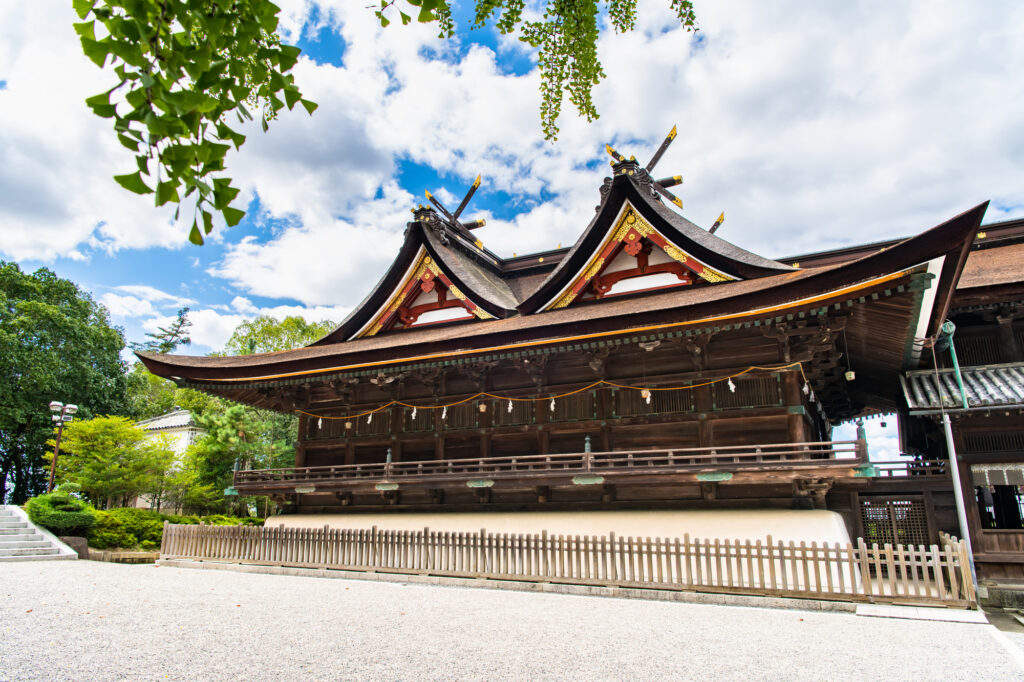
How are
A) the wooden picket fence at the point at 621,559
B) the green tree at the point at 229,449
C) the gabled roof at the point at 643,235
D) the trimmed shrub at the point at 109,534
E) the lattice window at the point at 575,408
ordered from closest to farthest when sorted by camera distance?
the wooden picket fence at the point at 621,559
the lattice window at the point at 575,408
the gabled roof at the point at 643,235
the trimmed shrub at the point at 109,534
the green tree at the point at 229,449

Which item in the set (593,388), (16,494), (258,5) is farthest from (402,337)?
(16,494)

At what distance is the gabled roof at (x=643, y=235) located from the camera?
623 inches

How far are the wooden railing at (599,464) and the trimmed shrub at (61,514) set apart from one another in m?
5.98

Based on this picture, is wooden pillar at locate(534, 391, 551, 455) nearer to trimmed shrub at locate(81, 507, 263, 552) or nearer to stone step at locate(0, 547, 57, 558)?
trimmed shrub at locate(81, 507, 263, 552)

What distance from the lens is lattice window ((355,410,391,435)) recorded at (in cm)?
1769

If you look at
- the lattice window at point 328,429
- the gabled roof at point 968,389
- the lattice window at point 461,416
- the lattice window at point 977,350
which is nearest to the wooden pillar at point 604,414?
the lattice window at point 461,416

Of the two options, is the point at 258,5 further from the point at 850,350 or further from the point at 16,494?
the point at 16,494

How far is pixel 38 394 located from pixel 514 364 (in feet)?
99.2

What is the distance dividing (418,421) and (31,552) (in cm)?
1179

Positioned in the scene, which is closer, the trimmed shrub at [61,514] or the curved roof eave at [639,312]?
the curved roof eave at [639,312]

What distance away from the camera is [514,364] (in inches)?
637

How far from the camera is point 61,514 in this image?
749 inches

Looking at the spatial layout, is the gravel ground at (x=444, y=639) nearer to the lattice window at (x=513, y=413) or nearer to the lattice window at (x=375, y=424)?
the lattice window at (x=513, y=413)

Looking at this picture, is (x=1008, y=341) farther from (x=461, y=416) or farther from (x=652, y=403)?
(x=461, y=416)
